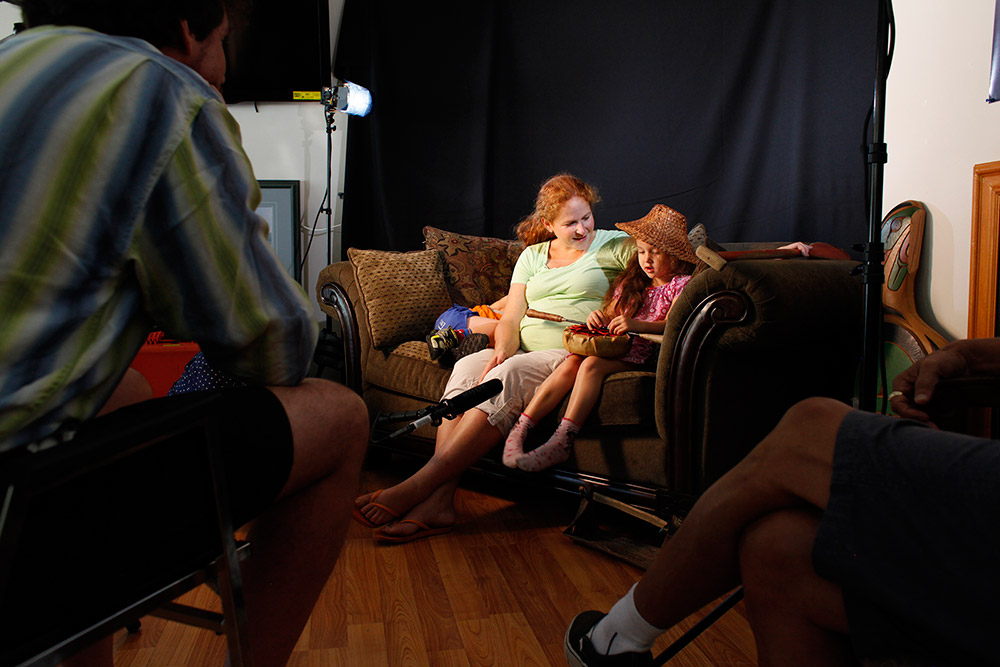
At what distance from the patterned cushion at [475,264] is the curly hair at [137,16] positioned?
203 cm

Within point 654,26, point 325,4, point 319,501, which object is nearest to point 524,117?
point 654,26

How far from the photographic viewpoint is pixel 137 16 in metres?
0.87

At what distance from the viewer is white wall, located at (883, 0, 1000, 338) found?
2.17 metres

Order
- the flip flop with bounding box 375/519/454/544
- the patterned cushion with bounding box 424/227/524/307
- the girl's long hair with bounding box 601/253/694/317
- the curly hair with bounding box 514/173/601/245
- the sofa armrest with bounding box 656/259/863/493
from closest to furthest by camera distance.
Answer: the sofa armrest with bounding box 656/259/863/493 < the flip flop with bounding box 375/519/454/544 < the girl's long hair with bounding box 601/253/694/317 < the curly hair with bounding box 514/173/601/245 < the patterned cushion with bounding box 424/227/524/307

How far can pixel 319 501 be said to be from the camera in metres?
0.95

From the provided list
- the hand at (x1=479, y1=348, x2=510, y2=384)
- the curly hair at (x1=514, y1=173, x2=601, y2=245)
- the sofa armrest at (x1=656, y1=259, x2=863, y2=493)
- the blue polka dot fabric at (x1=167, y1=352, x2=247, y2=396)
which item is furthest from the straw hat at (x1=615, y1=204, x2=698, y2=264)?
the blue polka dot fabric at (x1=167, y1=352, x2=247, y2=396)

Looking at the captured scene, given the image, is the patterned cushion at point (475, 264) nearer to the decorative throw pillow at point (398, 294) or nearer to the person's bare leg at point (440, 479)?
the decorative throw pillow at point (398, 294)

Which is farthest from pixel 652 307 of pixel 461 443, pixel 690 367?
pixel 461 443

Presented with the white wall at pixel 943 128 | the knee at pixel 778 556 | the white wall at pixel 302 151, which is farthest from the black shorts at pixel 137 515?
the white wall at pixel 302 151

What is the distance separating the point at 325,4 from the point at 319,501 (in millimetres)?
3223

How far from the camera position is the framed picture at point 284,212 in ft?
11.9

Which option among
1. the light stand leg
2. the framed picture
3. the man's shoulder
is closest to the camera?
the man's shoulder

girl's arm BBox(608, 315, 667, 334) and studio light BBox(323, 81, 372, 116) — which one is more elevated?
studio light BBox(323, 81, 372, 116)

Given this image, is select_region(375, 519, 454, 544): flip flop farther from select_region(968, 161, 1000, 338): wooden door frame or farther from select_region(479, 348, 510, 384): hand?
select_region(968, 161, 1000, 338): wooden door frame
